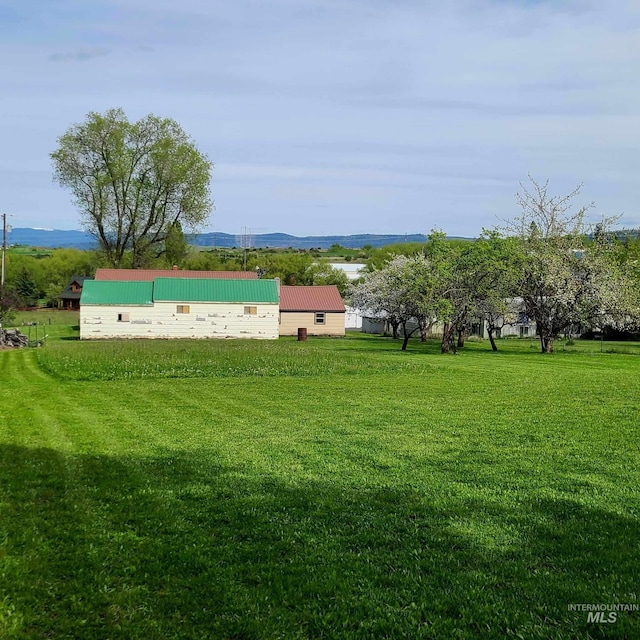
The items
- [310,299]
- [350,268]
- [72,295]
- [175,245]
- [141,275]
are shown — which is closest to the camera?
[141,275]

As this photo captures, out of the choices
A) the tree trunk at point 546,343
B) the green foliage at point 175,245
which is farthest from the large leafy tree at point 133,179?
the tree trunk at point 546,343

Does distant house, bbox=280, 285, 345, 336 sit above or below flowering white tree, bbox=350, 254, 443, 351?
below

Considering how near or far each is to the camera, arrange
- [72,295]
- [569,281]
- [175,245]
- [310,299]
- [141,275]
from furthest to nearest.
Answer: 1. [72,295]
2. [175,245]
3. [310,299]
4. [141,275]
5. [569,281]

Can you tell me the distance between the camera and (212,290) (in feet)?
142

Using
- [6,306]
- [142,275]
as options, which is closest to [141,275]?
[142,275]

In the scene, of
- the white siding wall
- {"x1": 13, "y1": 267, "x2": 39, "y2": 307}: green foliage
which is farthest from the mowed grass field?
{"x1": 13, "y1": 267, "x2": 39, "y2": 307}: green foliage

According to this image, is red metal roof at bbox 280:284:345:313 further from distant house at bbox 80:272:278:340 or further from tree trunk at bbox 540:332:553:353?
tree trunk at bbox 540:332:553:353

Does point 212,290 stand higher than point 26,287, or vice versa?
point 26,287

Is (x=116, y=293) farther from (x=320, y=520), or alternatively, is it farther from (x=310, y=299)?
(x=320, y=520)

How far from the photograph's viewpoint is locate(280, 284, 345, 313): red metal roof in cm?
4822

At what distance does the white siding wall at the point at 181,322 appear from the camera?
41.5m

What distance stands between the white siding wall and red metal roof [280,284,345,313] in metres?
5.17

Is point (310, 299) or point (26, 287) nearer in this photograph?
point (310, 299)

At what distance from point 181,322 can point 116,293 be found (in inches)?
182
